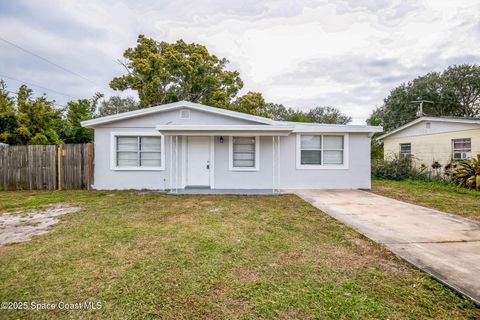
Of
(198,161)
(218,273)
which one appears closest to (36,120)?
(198,161)

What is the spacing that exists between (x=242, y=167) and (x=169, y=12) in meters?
9.64

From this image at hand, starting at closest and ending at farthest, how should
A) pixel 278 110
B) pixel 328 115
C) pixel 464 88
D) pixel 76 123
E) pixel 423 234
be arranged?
pixel 423 234, pixel 76 123, pixel 464 88, pixel 328 115, pixel 278 110

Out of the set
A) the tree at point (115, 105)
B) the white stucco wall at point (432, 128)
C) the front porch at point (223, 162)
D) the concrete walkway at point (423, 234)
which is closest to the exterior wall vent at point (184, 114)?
the front porch at point (223, 162)

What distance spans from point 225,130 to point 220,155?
147cm

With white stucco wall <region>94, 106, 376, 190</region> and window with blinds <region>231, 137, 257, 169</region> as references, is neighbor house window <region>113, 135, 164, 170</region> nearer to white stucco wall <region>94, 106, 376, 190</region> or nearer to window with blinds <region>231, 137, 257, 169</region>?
white stucco wall <region>94, 106, 376, 190</region>

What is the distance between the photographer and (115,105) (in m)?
38.3

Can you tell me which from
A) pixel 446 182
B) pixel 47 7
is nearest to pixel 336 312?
pixel 446 182

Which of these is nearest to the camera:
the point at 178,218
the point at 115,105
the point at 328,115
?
the point at 178,218

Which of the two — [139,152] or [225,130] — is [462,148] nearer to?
[225,130]

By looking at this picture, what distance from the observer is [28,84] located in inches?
605

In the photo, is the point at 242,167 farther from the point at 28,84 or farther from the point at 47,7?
the point at 28,84

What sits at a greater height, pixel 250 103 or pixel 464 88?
pixel 464 88

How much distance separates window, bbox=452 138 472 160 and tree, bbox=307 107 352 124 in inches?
906

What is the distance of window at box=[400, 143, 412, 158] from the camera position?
48.9 feet
